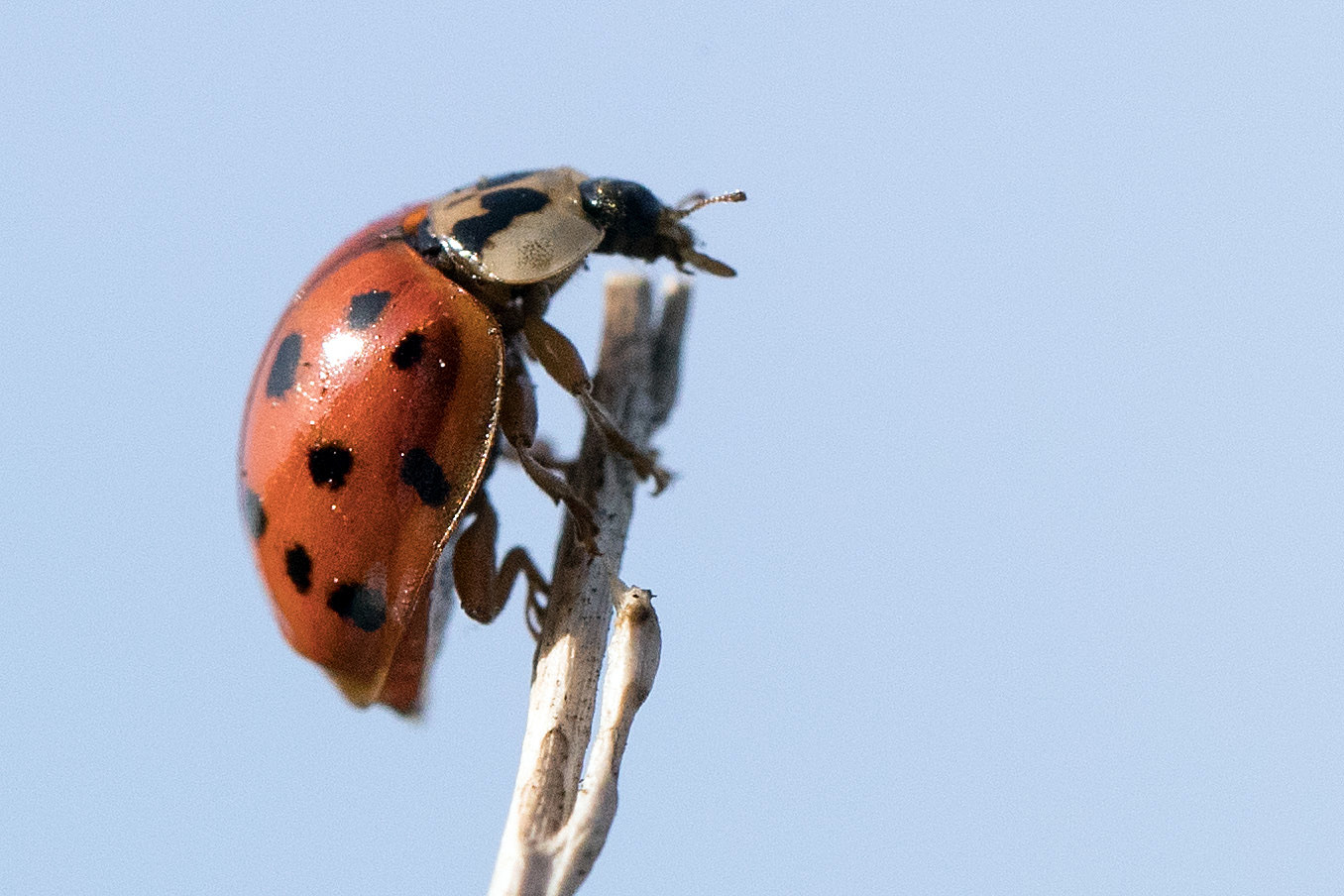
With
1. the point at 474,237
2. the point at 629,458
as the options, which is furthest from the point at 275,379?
the point at 629,458

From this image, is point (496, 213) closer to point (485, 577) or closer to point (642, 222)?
point (642, 222)

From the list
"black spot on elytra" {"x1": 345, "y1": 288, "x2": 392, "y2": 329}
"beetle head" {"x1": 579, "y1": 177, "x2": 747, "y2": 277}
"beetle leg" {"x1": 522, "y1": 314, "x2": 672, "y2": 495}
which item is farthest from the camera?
"beetle head" {"x1": 579, "y1": 177, "x2": 747, "y2": 277}

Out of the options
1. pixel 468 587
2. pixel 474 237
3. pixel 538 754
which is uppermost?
pixel 474 237

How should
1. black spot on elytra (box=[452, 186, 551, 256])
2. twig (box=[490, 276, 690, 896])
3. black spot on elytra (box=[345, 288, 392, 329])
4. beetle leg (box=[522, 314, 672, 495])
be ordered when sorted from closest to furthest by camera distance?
1. twig (box=[490, 276, 690, 896])
2. black spot on elytra (box=[345, 288, 392, 329])
3. beetle leg (box=[522, 314, 672, 495])
4. black spot on elytra (box=[452, 186, 551, 256])

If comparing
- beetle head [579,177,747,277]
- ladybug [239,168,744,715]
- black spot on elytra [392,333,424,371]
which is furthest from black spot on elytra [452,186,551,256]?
black spot on elytra [392,333,424,371]

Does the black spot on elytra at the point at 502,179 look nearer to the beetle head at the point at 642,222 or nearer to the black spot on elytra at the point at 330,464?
the beetle head at the point at 642,222

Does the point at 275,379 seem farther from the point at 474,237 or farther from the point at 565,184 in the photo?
the point at 565,184

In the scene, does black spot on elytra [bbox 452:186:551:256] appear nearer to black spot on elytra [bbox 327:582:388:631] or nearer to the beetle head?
the beetle head

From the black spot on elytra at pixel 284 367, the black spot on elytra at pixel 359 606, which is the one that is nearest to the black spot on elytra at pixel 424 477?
the black spot on elytra at pixel 359 606
